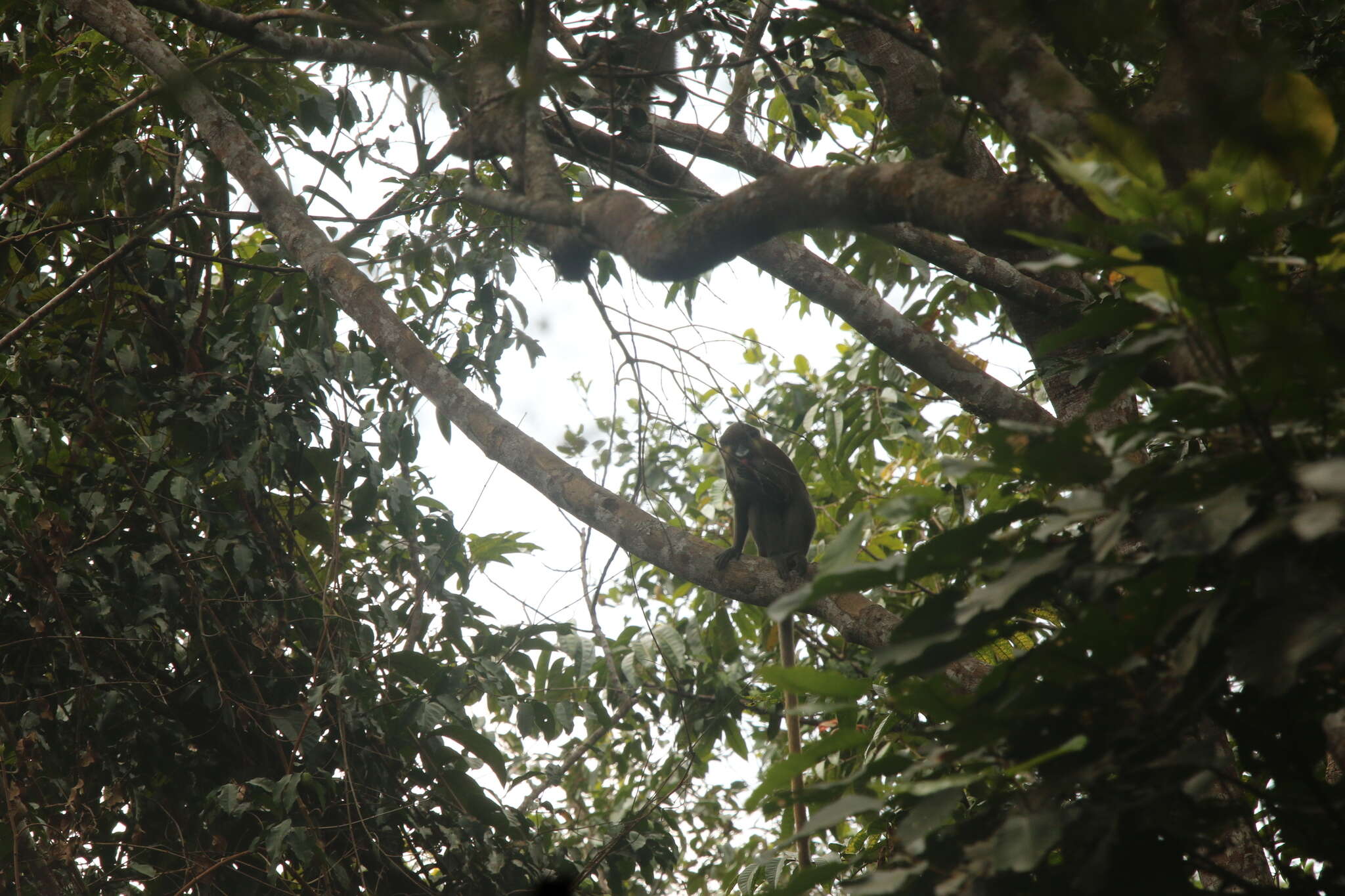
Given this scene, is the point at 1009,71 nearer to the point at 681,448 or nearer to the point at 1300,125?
the point at 1300,125

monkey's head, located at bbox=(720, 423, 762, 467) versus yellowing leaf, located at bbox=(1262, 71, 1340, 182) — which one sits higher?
monkey's head, located at bbox=(720, 423, 762, 467)

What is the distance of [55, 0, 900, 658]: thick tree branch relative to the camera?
9.46 ft

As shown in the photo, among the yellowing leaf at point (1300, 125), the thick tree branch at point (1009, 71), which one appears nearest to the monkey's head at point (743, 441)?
the thick tree branch at point (1009, 71)

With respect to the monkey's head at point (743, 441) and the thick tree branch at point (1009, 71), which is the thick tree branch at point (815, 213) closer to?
the thick tree branch at point (1009, 71)

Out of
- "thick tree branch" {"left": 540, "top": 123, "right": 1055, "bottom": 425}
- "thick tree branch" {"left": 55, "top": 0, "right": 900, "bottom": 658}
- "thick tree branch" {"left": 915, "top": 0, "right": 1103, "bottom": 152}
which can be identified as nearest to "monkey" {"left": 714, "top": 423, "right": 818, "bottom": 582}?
"thick tree branch" {"left": 540, "top": 123, "right": 1055, "bottom": 425}

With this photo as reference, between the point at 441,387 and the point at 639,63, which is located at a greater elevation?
the point at 639,63

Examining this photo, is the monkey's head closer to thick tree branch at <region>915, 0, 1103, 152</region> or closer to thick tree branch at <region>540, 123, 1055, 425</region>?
thick tree branch at <region>540, 123, 1055, 425</region>

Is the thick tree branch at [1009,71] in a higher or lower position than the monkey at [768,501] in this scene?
lower

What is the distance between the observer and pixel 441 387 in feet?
10.2

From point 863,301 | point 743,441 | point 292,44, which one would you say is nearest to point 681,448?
point 743,441

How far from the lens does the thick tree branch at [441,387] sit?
288 cm

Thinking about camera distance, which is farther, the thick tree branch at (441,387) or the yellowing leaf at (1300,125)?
the thick tree branch at (441,387)

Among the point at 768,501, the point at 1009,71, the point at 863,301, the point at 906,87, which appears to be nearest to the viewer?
the point at 1009,71

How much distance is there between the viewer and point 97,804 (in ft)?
11.5
